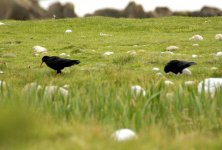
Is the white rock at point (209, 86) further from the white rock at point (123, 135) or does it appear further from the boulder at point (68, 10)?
the boulder at point (68, 10)

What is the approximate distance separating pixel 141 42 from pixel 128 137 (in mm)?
18242

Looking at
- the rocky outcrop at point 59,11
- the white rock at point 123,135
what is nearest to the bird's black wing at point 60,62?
the white rock at point 123,135

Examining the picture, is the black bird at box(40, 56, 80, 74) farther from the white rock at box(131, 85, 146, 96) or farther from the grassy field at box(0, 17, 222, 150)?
the white rock at box(131, 85, 146, 96)

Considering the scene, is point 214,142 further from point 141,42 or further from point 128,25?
point 128,25

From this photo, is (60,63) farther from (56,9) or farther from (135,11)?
(135,11)

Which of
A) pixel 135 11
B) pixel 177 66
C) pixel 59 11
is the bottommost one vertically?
pixel 177 66

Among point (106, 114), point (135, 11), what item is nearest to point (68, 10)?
point (135, 11)

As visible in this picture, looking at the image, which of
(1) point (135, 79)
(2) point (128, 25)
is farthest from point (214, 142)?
(2) point (128, 25)

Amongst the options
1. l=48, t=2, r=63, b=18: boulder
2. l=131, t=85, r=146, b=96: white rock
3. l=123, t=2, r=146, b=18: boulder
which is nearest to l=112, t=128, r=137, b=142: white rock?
l=131, t=85, r=146, b=96: white rock

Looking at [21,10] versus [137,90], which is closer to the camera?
[137,90]

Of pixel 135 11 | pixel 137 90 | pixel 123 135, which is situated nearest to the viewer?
pixel 123 135

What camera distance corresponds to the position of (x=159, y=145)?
4.65m

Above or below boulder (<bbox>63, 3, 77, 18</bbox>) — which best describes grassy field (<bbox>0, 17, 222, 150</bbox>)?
below

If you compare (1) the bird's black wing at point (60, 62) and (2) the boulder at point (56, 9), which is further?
(2) the boulder at point (56, 9)
